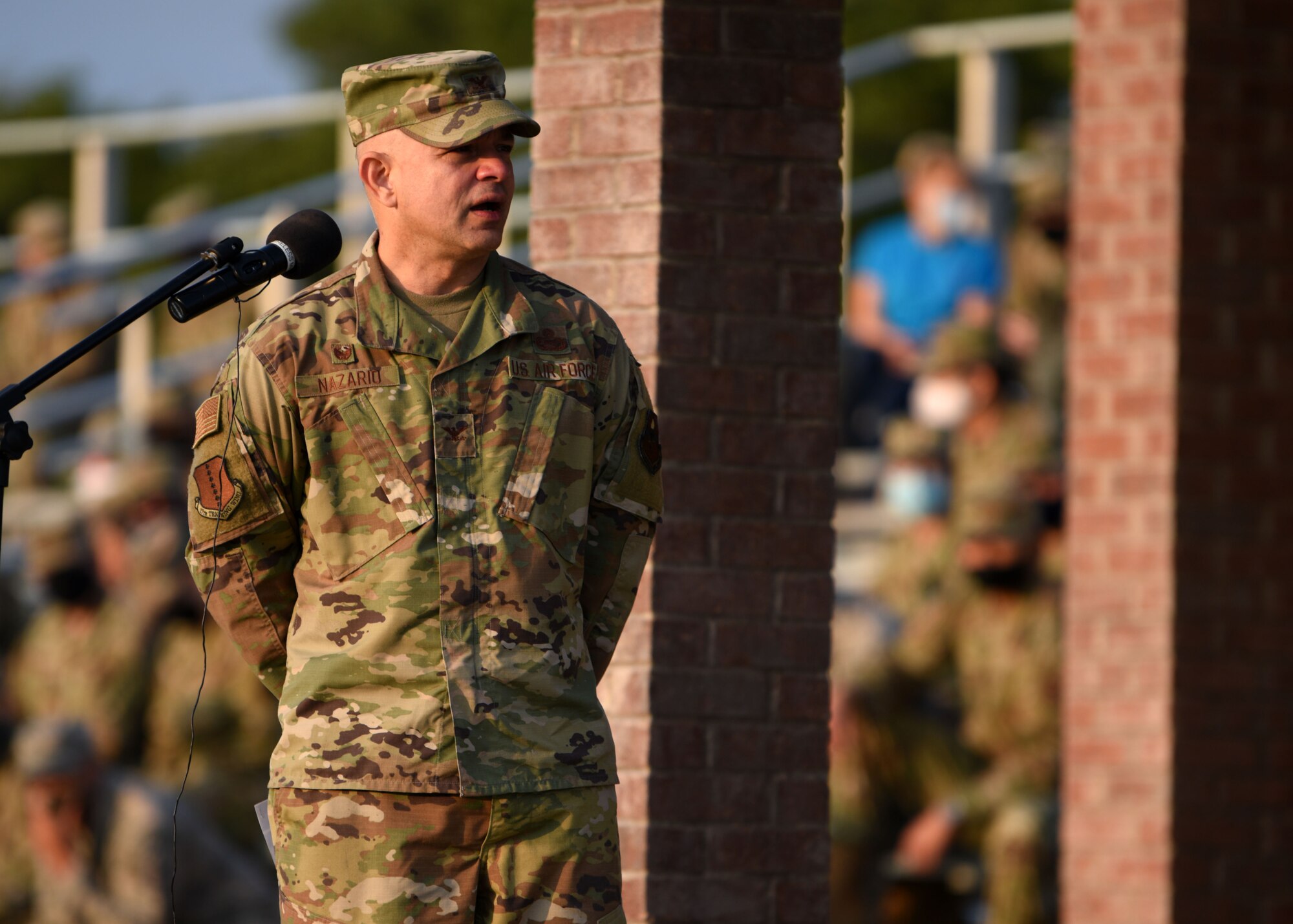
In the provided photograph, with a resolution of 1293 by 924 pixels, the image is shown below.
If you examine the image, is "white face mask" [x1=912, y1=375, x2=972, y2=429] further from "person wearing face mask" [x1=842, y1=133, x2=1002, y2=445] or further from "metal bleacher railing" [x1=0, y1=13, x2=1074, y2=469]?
"metal bleacher railing" [x1=0, y1=13, x2=1074, y2=469]

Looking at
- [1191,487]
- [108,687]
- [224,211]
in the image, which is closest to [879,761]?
[1191,487]

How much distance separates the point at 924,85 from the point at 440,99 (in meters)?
19.3

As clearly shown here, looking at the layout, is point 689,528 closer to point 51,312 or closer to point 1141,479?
point 1141,479

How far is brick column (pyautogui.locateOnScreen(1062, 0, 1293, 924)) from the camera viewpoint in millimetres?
6375

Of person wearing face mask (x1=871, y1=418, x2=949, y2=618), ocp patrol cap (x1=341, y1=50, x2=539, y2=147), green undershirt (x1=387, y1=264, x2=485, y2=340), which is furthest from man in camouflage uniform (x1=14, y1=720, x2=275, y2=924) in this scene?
ocp patrol cap (x1=341, y1=50, x2=539, y2=147)

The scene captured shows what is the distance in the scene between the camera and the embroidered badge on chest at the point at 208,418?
324 centimetres

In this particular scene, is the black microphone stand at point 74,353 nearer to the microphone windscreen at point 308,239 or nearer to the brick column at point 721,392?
the microphone windscreen at point 308,239

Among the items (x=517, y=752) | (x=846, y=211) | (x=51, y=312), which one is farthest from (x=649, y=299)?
(x=51, y=312)

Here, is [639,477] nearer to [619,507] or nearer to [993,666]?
[619,507]

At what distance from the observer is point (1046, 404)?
9320 mm

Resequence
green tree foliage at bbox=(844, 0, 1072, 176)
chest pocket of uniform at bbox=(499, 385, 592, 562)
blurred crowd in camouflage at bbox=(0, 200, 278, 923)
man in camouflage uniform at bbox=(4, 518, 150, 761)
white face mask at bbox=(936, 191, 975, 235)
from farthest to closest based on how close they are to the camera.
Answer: green tree foliage at bbox=(844, 0, 1072, 176)
white face mask at bbox=(936, 191, 975, 235)
man in camouflage uniform at bbox=(4, 518, 150, 761)
blurred crowd in camouflage at bbox=(0, 200, 278, 923)
chest pocket of uniform at bbox=(499, 385, 592, 562)

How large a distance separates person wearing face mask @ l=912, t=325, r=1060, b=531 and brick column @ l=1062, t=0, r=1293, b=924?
209cm

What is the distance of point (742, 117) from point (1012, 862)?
3.70 m

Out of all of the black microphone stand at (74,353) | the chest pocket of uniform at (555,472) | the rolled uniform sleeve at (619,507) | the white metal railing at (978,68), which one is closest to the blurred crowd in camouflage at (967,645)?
the white metal railing at (978,68)
